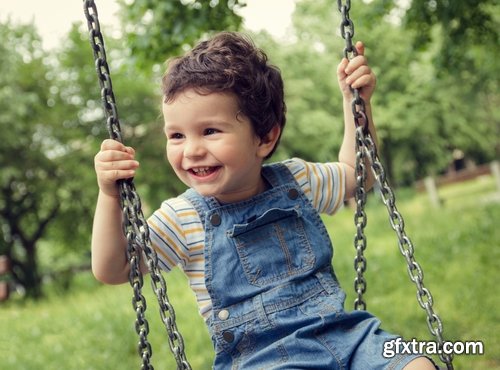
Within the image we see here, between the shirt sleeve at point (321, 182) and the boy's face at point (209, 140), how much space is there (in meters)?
0.30

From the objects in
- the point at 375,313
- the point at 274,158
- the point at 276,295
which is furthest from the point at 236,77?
the point at 274,158

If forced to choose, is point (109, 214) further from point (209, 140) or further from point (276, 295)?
point (276, 295)

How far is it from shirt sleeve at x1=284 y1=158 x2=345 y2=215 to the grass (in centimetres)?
223

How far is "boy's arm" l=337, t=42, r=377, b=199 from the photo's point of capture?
2133 mm

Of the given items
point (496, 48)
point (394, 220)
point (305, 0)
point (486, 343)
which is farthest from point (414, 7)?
point (305, 0)

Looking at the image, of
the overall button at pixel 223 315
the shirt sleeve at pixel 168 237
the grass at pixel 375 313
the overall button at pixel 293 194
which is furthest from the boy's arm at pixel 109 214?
the grass at pixel 375 313

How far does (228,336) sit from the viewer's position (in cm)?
194

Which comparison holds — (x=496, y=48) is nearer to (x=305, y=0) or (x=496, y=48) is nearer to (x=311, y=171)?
(x=311, y=171)

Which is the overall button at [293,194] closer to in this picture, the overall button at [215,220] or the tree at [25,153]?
the overall button at [215,220]

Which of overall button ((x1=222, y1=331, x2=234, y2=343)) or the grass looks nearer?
overall button ((x1=222, y1=331, x2=234, y2=343))

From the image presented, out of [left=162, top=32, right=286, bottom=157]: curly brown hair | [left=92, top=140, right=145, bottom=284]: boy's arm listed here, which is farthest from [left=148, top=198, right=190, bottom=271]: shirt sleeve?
[left=162, top=32, right=286, bottom=157]: curly brown hair

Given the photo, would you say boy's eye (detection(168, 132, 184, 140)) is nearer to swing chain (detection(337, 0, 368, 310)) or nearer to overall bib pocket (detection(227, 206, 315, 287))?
A: overall bib pocket (detection(227, 206, 315, 287))

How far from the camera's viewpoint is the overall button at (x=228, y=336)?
76.1 inches

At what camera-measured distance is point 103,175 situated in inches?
75.3
